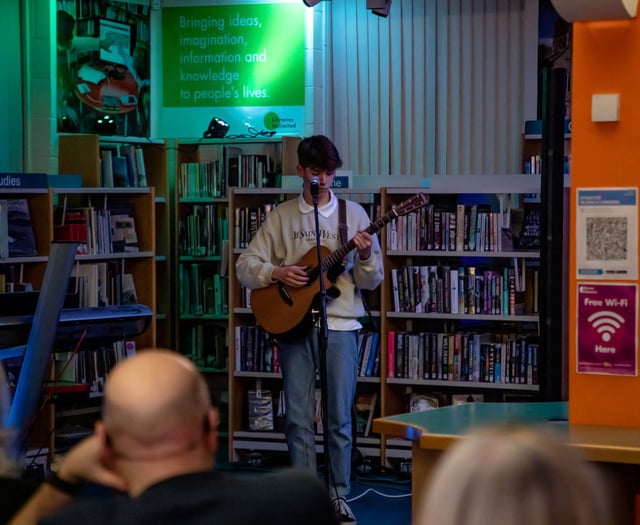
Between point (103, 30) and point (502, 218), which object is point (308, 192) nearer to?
point (502, 218)

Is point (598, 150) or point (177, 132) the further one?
point (177, 132)

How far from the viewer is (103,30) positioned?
25.4ft

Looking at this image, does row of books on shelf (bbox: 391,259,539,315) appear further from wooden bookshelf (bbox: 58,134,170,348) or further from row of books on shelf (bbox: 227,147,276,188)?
row of books on shelf (bbox: 227,147,276,188)

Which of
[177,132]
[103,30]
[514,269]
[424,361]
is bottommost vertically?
[424,361]

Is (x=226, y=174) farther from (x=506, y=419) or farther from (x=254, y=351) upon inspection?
(x=506, y=419)

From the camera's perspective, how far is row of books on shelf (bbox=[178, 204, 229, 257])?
7.41m

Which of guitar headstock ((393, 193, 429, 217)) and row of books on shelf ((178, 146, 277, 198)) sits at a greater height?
row of books on shelf ((178, 146, 277, 198))

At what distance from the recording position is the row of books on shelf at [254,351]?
6.24 meters

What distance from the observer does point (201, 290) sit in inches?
295

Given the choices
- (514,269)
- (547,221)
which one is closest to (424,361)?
(514,269)

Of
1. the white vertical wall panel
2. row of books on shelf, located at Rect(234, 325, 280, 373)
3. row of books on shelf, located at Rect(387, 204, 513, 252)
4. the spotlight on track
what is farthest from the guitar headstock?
the white vertical wall panel

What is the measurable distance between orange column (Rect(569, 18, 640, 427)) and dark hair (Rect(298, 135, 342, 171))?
164cm

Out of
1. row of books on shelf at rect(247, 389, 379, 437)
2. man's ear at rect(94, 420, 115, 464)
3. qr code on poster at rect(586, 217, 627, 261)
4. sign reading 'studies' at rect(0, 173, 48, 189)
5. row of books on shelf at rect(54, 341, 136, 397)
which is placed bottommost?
row of books on shelf at rect(247, 389, 379, 437)

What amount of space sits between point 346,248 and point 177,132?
339 centimetres
